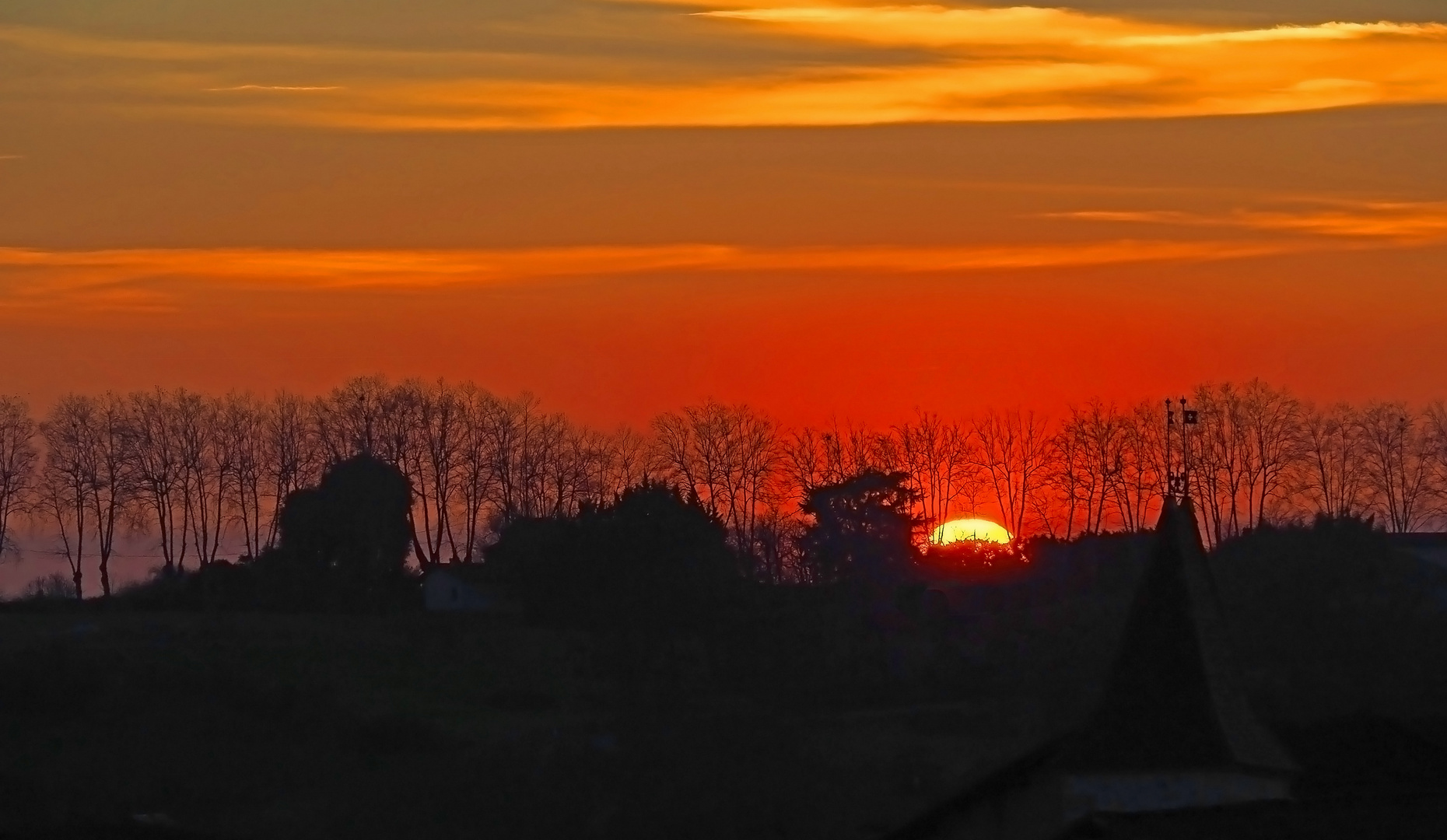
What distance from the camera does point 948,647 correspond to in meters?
76.0

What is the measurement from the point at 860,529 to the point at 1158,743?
53.4 m

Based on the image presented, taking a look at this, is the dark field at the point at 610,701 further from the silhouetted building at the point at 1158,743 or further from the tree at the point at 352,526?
the silhouetted building at the point at 1158,743

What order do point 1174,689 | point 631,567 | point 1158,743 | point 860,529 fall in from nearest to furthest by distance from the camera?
point 1158,743
point 1174,689
point 631,567
point 860,529

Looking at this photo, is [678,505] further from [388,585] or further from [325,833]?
[325,833]

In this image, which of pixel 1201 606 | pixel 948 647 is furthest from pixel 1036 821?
pixel 948 647

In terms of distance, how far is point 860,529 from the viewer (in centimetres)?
8881

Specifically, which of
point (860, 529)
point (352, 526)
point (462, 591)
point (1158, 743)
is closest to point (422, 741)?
point (462, 591)

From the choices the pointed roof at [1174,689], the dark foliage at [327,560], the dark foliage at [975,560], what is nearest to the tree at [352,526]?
the dark foliage at [327,560]

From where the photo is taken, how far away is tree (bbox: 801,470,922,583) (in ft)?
289

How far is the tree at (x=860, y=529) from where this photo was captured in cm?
8812

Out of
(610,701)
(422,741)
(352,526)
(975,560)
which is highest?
(352,526)

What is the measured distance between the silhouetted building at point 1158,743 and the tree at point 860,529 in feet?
161

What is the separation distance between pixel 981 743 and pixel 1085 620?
48.4ft

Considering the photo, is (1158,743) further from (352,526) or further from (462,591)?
(352,526)
